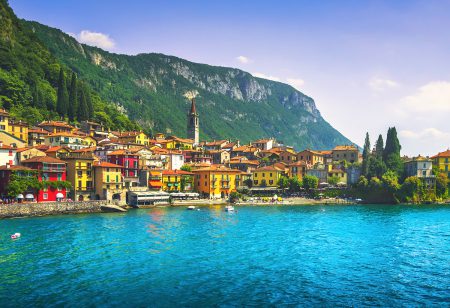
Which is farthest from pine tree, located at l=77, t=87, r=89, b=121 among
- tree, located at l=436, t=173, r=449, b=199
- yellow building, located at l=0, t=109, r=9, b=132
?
tree, located at l=436, t=173, r=449, b=199

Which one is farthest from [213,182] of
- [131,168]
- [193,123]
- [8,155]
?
[193,123]

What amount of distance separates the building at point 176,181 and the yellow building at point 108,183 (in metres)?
14.3

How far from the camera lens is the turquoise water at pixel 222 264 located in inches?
998

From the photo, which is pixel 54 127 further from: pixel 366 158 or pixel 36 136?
pixel 366 158

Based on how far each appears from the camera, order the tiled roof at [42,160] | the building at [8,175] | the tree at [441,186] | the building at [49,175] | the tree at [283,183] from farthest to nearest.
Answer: the tree at [283,183] → the tree at [441,186] → the tiled roof at [42,160] → the building at [49,175] → the building at [8,175]

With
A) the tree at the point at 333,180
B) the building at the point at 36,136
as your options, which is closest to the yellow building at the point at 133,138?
the building at the point at 36,136

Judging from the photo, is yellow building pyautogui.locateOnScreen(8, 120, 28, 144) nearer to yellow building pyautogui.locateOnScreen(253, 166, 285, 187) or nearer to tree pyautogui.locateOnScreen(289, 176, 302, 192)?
yellow building pyautogui.locateOnScreen(253, 166, 285, 187)

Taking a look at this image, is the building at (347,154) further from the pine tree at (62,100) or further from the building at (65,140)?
the pine tree at (62,100)

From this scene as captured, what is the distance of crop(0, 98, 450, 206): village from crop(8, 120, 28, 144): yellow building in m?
0.23

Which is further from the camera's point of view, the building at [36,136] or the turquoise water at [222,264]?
the building at [36,136]

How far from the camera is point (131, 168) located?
91.6 m

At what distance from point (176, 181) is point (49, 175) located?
31.0 meters

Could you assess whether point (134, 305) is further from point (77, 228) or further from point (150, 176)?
point (150, 176)

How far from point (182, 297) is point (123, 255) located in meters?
13.2
